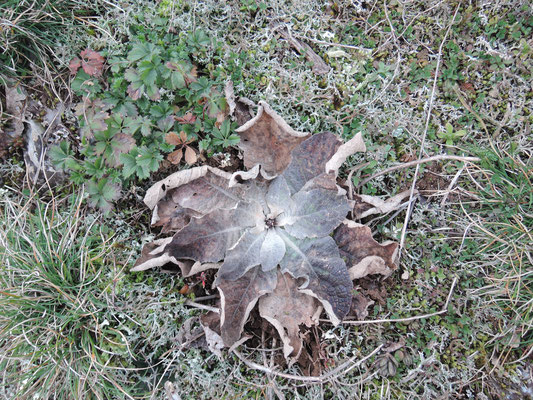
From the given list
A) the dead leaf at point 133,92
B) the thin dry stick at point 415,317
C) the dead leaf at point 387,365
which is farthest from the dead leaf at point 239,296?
the dead leaf at point 133,92

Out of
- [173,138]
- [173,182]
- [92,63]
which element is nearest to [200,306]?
[173,182]

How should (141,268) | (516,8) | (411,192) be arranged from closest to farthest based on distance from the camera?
(141,268) → (411,192) → (516,8)

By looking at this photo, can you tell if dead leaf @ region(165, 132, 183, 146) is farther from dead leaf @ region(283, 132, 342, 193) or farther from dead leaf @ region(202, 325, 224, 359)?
dead leaf @ region(202, 325, 224, 359)

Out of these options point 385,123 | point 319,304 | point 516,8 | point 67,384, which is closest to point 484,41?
point 516,8

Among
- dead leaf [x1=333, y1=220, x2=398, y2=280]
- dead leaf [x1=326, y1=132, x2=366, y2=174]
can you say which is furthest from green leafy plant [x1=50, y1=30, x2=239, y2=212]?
dead leaf [x1=333, y1=220, x2=398, y2=280]

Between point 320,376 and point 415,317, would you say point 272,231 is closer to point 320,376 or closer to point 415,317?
point 320,376

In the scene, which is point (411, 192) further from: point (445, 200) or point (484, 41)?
point (484, 41)
